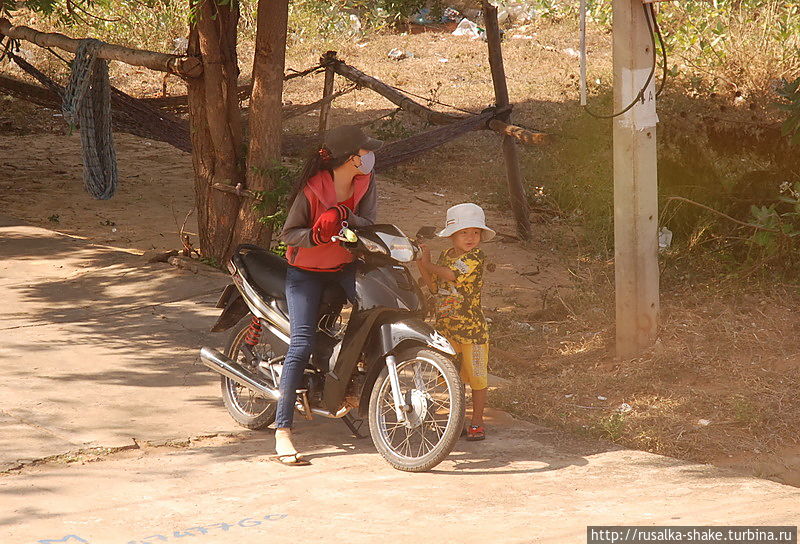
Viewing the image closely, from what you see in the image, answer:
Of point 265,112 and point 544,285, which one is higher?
point 265,112

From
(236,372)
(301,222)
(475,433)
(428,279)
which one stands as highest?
(301,222)

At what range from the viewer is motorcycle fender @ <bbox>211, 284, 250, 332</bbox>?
459 cm

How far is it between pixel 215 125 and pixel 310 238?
343 cm

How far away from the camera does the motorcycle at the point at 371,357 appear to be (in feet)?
12.5

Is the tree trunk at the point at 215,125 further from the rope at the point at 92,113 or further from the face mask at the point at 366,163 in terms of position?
the face mask at the point at 366,163

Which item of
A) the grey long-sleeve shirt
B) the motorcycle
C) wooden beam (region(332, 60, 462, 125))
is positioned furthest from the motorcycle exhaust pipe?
wooden beam (region(332, 60, 462, 125))

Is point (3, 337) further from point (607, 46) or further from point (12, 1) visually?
point (607, 46)

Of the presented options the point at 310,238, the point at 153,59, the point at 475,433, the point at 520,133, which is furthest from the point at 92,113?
A: the point at 475,433

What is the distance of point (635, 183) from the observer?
5141 millimetres

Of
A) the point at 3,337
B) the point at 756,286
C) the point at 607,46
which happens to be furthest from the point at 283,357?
the point at 607,46

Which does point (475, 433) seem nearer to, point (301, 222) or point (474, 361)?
point (474, 361)

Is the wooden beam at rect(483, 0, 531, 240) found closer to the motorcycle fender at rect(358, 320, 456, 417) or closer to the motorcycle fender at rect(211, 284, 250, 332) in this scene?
the motorcycle fender at rect(211, 284, 250, 332)

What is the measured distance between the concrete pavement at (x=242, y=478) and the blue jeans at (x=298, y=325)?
257 millimetres

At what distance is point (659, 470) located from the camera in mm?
3941
